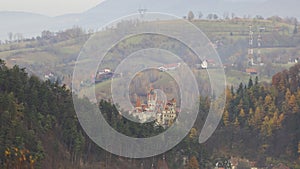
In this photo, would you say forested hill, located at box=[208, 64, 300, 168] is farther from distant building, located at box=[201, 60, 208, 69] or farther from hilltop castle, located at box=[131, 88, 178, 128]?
distant building, located at box=[201, 60, 208, 69]

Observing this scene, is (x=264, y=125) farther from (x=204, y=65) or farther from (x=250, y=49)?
(x=250, y=49)

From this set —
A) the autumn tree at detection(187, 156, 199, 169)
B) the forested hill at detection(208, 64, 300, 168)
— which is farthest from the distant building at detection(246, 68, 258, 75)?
the autumn tree at detection(187, 156, 199, 169)

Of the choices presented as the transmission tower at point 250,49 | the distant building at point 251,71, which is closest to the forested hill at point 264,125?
the distant building at point 251,71

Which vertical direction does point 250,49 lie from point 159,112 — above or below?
above

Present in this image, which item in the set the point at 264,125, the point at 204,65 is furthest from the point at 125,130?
the point at 204,65

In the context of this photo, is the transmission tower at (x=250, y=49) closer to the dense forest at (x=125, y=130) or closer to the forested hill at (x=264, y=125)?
the dense forest at (x=125, y=130)

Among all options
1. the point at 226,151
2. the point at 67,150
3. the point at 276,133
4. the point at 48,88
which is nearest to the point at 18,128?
the point at 67,150

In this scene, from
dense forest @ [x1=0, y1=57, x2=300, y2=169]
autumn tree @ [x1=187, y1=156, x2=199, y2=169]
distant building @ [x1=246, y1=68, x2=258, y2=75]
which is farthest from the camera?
distant building @ [x1=246, y1=68, x2=258, y2=75]

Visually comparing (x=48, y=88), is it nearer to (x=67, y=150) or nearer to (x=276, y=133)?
(x=67, y=150)
